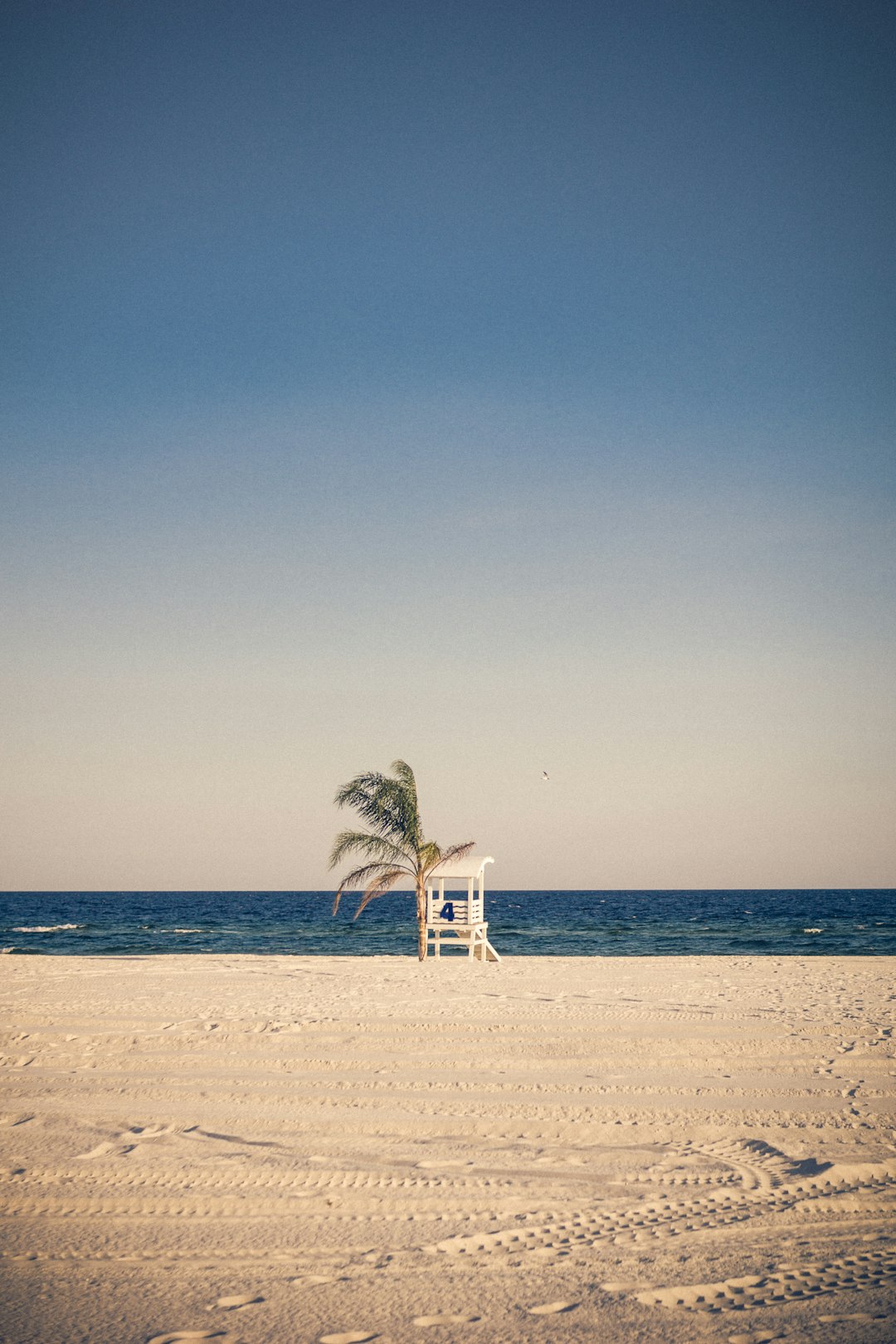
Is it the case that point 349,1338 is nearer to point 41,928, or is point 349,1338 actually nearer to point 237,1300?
point 237,1300

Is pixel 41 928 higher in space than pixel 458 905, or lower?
lower

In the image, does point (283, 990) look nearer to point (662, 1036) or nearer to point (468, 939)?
point (662, 1036)

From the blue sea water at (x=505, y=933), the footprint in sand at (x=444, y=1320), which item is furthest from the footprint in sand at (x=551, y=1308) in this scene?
the blue sea water at (x=505, y=933)

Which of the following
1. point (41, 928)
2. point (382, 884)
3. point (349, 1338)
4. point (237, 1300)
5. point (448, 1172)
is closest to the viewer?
point (349, 1338)

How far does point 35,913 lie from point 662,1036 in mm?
62061

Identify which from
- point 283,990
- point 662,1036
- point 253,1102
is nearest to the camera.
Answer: point 253,1102

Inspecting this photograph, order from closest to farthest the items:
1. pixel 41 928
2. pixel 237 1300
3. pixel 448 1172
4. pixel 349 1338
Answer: pixel 349 1338, pixel 237 1300, pixel 448 1172, pixel 41 928

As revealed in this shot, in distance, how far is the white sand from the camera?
3.96 m

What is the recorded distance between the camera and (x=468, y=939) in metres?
21.0

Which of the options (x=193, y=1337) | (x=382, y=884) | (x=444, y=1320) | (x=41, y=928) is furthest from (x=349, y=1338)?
(x=41, y=928)

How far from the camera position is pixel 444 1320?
3.82m

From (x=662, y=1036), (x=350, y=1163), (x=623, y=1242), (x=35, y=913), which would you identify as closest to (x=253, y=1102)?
(x=350, y=1163)

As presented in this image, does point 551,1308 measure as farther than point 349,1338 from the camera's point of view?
Yes

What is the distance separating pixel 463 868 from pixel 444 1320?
1677 centimetres
